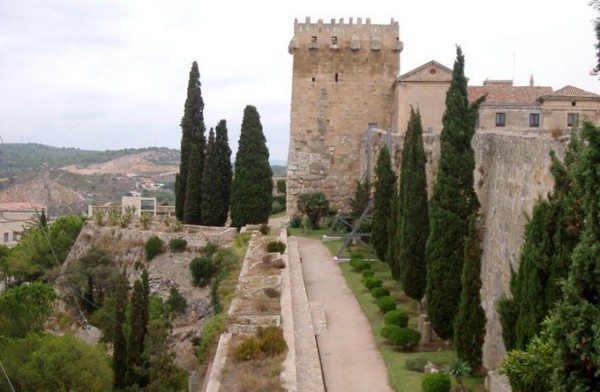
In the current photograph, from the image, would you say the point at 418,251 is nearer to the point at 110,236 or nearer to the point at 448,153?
the point at 448,153

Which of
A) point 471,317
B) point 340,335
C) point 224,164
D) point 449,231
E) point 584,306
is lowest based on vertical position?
point 340,335

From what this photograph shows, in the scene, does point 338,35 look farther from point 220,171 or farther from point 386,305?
point 386,305

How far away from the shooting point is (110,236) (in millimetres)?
31109

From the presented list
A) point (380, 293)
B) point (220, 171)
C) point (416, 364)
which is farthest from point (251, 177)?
point (416, 364)

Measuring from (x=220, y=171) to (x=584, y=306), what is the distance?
27081 millimetres

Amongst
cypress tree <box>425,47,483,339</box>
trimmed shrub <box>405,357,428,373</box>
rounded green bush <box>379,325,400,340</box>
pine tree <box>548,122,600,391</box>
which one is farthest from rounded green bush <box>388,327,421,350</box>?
pine tree <box>548,122,600,391</box>

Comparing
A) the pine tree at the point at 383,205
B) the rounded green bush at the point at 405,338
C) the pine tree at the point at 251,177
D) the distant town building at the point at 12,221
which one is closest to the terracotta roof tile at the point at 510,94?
the pine tree at the point at 383,205

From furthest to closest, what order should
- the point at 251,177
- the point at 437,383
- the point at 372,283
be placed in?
the point at 251,177 < the point at 372,283 < the point at 437,383

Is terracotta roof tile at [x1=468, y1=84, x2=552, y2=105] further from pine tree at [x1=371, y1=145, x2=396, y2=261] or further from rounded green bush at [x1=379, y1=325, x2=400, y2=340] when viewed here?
rounded green bush at [x1=379, y1=325, x2=400, y2=340]

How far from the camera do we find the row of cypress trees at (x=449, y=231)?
12.5 meters

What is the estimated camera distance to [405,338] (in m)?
14.7

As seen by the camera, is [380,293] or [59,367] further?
[380,293]

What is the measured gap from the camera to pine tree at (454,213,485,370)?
12.4 metres

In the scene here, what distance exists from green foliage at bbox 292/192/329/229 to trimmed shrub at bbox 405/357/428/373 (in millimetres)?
19456
